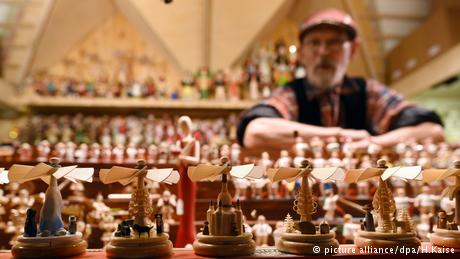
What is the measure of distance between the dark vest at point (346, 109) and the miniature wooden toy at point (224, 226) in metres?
1.49

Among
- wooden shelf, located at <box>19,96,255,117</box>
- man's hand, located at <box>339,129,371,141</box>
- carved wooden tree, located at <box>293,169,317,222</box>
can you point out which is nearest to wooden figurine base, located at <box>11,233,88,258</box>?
carved wooden tree, located at <box>293,169,317,222</box>

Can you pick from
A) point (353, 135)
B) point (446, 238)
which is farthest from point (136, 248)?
point (353, 135)

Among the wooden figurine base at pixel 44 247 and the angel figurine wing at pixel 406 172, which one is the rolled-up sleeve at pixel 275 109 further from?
the wooden figurine base at pixel 44 247

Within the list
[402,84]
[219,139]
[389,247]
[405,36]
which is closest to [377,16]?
[405,36]

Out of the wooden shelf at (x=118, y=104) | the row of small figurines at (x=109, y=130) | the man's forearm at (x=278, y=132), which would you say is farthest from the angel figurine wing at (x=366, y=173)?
the wooden shelf at (x=118, y=104)

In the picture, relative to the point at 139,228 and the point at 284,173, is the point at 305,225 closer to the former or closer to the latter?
the point at 284,173

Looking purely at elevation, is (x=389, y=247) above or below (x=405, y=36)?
below

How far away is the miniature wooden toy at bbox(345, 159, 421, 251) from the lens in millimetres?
892

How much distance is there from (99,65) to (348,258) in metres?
3.45

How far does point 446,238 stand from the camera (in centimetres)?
92

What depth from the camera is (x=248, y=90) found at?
356 centimetres

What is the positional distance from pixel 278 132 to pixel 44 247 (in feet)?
4.32

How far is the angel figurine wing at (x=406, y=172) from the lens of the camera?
886mm

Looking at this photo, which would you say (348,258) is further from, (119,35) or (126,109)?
(119,35)
